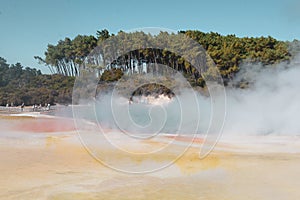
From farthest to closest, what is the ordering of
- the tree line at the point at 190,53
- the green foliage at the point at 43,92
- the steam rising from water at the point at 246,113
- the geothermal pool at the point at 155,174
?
the green foliage at the point at 43,92 < the tree line at the point at 190,53 < the steam rising from water at the point at 246,113 < the geothermal pool at the point at 155,174

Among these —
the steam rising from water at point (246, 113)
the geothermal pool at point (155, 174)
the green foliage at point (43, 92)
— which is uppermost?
the green foliage at point (43, 92)

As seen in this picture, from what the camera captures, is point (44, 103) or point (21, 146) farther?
point (44, 103)

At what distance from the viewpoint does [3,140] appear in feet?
27.4

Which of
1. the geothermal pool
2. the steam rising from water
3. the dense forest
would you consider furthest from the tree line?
the geothermal pool

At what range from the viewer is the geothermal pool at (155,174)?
4.11m

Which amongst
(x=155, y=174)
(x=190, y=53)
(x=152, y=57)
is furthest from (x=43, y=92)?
(x=155, y=174)

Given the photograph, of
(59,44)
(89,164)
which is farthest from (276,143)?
(59,44)

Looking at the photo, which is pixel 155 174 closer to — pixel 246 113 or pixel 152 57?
pixel 246 113

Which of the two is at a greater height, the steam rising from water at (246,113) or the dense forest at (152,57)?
the dense forest at (152,57)

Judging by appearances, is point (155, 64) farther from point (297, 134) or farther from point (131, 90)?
point (297, 134)

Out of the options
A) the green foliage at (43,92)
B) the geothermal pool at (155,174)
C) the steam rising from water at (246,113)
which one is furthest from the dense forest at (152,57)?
the geothermal pool at (155,174)

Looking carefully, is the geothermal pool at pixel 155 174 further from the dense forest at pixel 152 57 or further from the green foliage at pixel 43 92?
the green foliage at pixel 43 92

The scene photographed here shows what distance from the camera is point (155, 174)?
507 centimetres

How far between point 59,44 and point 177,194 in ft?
108
